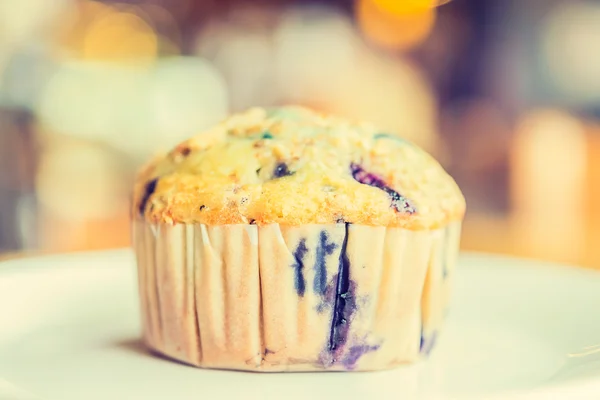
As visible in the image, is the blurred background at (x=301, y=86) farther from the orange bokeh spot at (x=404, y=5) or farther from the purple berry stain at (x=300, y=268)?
the purple berry stain at (x=300, y=268)

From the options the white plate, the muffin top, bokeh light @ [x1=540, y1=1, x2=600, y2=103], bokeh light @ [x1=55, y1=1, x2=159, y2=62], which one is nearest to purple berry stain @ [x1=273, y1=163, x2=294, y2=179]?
the muffin top

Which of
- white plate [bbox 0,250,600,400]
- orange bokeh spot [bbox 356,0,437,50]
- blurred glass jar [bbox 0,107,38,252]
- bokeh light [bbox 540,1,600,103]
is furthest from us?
orange bokeh spot [bbox 356,0,437,50]

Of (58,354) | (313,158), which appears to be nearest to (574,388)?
(313,158)

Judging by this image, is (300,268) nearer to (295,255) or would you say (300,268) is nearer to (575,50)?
(295,255)

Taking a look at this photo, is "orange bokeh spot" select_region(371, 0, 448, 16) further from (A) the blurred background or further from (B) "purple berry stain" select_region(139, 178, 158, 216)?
(B) "purple berry stain" select_region(139, 178, 158, 216)

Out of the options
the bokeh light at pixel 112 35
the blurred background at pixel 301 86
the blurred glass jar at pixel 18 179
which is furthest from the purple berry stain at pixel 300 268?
the bokeh light at pixel 112 35

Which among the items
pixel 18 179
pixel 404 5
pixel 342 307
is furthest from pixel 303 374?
pixel 404 5

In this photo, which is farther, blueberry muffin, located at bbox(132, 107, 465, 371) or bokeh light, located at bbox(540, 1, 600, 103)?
bokeh light, located at bbox(540, 1, 600, 103)
